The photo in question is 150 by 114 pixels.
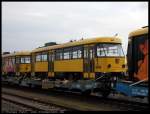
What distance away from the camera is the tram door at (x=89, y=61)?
23.9 meters

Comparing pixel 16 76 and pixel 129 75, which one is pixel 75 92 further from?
pixel 16 76

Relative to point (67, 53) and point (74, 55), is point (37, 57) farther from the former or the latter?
point (74, 55)

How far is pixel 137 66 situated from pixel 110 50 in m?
6.19

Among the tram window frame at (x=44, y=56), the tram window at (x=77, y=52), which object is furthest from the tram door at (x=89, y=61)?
the tram window frame at (x=44, y=56)

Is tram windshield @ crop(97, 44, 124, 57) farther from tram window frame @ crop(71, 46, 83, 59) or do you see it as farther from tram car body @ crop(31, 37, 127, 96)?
tram window frame @ crop(71, 46, 83, 59)

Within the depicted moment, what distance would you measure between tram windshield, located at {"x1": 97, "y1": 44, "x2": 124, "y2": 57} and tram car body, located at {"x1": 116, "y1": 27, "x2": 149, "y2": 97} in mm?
5186

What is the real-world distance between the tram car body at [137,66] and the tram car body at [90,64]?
4636 millimetres

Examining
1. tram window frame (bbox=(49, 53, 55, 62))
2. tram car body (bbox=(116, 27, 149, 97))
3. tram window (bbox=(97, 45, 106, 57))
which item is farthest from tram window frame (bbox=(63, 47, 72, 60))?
tram car body (bbox=(116, 27, 149, 97))

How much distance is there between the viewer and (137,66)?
1761 cm

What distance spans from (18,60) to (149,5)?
90.9 feet

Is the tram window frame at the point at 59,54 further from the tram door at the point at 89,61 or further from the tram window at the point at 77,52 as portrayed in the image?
the tram door at the point at 89,61

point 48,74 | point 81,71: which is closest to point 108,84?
point 81,71

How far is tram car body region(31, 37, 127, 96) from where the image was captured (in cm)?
2317

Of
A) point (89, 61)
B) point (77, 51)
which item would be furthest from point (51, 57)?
point (89, 61)
